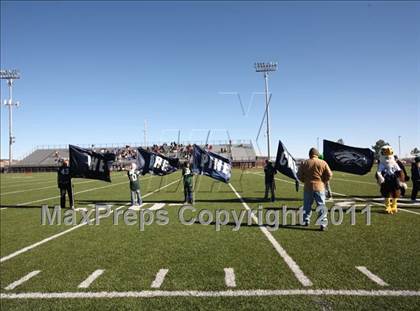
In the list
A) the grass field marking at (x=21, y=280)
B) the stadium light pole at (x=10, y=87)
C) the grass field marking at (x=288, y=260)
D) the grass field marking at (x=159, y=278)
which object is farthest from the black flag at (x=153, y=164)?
the stadium light pole at (x=10, y=87)

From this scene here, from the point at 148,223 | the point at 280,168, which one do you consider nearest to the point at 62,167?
the point at 148,223

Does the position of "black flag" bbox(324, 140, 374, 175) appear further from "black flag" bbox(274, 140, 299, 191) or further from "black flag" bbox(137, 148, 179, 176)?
"black flag" bbox(137, 148, 179, 176)

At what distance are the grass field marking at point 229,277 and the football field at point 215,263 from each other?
0.05ft

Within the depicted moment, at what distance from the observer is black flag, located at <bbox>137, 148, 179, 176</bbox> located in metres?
18.1

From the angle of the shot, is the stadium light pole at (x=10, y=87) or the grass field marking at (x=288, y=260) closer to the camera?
the grass field marking at (x=288, y=260)

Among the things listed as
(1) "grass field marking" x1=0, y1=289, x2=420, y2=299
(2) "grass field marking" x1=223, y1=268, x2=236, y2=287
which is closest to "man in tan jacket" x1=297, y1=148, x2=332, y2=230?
(2) "grass field marking" x1=223, y1=268, x2=236, y2=287

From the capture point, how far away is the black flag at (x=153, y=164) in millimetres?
18109

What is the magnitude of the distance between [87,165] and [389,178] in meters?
10.8

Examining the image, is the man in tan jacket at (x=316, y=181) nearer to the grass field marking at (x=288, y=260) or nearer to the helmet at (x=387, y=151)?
the grass field marking at (x=288, y=260)

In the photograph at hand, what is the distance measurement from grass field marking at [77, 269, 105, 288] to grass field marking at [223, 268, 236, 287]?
2.01m

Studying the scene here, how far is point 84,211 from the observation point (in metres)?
13.4

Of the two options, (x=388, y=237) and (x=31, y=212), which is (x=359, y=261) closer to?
(x=388, y=237)

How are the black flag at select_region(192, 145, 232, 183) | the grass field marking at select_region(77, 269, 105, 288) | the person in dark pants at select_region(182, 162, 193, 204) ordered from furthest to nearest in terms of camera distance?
the black flag at select_region(192, 145, 232, 183), the person in dark pants at select_region(182, 162, 193, 204), the grass field marking at select_region(77, 269, 105, 288)

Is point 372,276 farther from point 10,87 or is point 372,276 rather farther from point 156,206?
point 10,87
